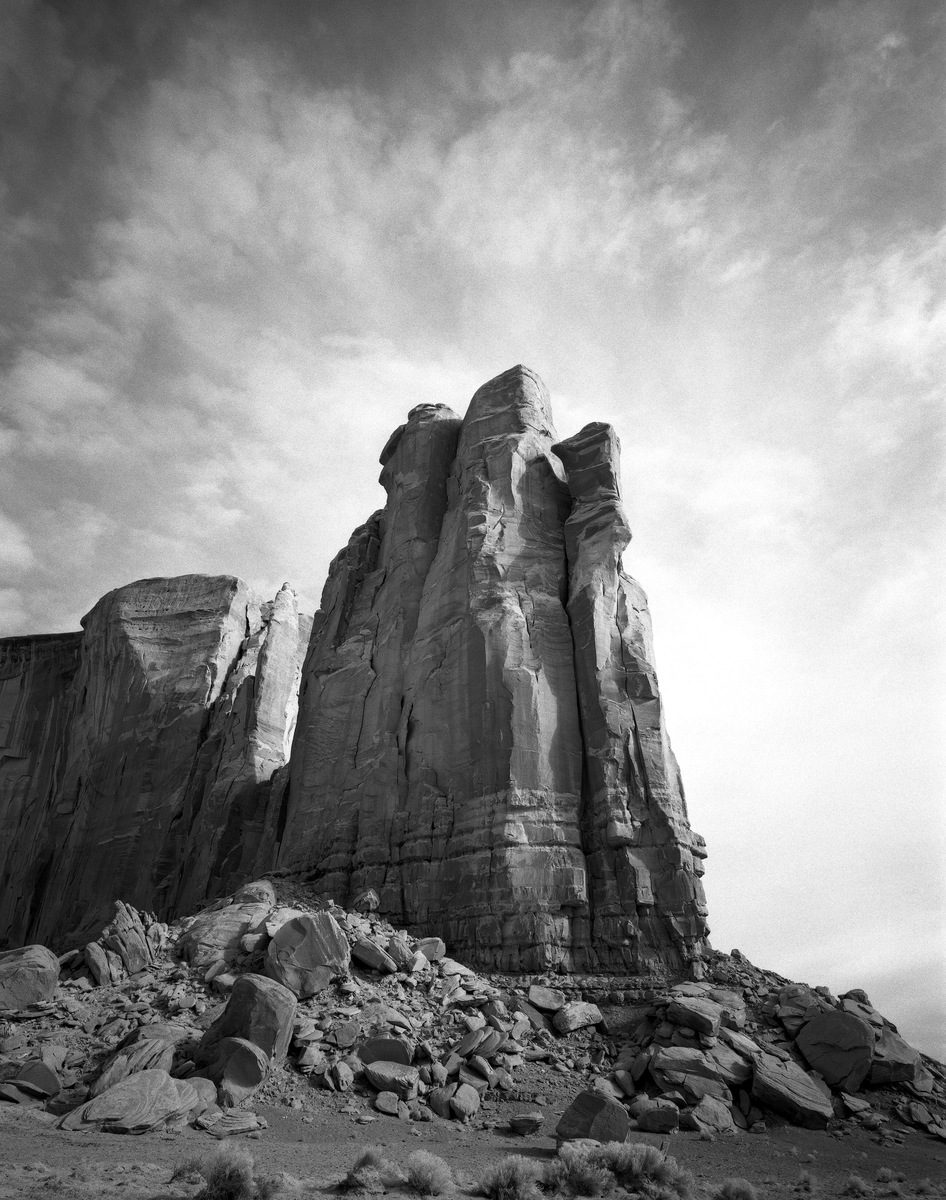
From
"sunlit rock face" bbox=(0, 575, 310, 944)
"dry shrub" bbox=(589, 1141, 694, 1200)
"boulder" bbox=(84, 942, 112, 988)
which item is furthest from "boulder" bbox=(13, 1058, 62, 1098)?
"sunlit rock face" bbox=(0, 575, 310, 944)

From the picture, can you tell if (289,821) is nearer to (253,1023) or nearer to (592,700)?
(592,700)

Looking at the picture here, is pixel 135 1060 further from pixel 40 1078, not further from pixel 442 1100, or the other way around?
pixel 442 1100

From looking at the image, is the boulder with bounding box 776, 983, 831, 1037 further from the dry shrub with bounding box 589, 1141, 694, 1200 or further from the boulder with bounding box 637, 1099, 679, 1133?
the dry shrub with bounding box 589, 1141, 694, 1200

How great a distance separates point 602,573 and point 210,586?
4002cm

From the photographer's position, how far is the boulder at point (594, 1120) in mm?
16875

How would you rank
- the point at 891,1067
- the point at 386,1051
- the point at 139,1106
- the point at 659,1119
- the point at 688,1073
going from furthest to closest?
the point at 891,1067, the point at 688,1073, the point at 386,1051, the point at 659,1119, the point at 139,1106

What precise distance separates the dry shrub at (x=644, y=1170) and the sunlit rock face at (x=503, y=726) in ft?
33.2

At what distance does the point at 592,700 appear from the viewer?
30250 millimetres

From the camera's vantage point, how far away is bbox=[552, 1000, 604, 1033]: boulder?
22.5 m

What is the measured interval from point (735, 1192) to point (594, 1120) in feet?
12.2

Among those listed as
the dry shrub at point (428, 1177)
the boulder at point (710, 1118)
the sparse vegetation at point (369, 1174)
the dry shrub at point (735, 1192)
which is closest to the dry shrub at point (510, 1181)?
the dry shrub at point (428, 1177)

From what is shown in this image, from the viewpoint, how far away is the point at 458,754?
30.4 metres

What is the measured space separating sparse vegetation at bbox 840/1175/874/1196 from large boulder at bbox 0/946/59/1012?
1858 centimetres

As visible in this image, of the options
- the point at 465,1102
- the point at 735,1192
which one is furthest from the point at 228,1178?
the point at 735,1192
